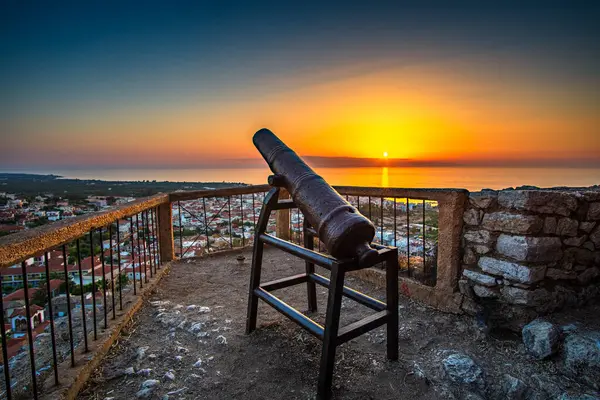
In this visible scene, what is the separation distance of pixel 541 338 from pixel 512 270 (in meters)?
0.62

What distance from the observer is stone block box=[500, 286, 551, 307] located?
2941mm

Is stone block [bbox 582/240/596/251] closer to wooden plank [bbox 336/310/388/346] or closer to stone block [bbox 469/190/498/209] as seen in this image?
stone block [bbox 469/190/498/209]

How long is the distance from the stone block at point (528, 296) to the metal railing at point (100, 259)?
0.55 metres

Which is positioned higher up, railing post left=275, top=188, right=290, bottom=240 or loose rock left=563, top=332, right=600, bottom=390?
railing post left=275, top=188, right=290, bottom=240

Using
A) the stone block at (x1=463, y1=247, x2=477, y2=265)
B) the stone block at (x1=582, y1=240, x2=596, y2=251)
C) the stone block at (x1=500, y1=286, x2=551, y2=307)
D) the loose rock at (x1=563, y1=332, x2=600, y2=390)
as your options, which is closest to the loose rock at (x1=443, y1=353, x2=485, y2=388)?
the loose rock at (x1=563, y1=332, x2=600, y2=390)

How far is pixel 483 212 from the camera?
327 cm

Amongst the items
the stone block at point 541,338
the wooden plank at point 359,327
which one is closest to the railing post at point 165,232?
the wooden plank at point 359,327

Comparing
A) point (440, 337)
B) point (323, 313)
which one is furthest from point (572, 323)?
point (323, 313)

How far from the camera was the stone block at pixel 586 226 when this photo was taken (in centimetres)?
307

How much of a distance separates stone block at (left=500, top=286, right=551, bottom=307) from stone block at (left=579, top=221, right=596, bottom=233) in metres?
0.76

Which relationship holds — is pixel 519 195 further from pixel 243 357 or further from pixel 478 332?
pixel 243 357

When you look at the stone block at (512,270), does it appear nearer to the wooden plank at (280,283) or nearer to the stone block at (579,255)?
the stone block at (579,255)

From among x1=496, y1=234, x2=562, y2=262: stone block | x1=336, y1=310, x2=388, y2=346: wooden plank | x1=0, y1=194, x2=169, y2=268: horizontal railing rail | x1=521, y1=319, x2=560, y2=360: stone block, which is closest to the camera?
x1=0, y1=194, x2=169, y2=268: horizontal railing rail

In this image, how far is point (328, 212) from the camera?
2.18m
